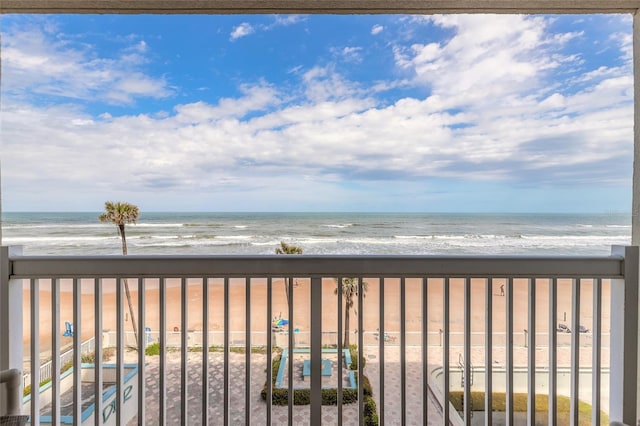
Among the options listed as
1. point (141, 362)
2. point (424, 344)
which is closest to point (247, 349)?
point (141, 362)

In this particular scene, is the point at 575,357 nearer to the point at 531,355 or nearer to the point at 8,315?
the point at 531,355

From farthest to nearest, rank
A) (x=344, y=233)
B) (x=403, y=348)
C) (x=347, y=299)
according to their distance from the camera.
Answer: (x=344, y=233)
(x=347, y=299)
(x=403, y=348)

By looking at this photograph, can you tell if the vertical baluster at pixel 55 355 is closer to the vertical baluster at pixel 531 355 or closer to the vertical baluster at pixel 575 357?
the vertical baluster at pixel 531 355

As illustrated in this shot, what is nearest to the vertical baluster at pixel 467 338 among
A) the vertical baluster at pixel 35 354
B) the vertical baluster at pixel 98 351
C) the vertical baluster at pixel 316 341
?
the vertical baluster at pixel 316 341

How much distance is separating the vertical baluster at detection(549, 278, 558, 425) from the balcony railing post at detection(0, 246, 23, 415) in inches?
91.6

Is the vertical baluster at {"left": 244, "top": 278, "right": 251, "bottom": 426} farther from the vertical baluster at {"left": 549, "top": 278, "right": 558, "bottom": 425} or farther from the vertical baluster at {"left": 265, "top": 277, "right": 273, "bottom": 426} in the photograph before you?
the vertical baluster at {"left": 549, "top": 278, "right": 558, "bottom": 425}

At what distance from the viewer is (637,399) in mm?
1370

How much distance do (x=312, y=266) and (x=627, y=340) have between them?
4.56 feet

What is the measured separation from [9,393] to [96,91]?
234 centimetres

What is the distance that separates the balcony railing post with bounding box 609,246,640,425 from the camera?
137 centimetres

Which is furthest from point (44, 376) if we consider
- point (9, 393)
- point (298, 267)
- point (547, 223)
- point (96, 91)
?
point (547, 223)

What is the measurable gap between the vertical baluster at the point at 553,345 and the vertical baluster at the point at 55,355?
2.13 metres

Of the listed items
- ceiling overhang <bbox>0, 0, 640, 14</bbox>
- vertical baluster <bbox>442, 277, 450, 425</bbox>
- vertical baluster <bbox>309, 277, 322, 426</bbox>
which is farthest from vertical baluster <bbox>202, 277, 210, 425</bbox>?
ceiling overhang <bbox>0, 0, 640, 14</bbox>

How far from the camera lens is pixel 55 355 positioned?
1.38 m
